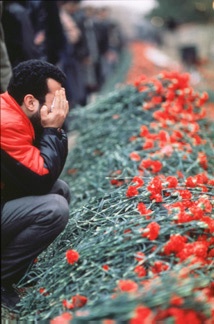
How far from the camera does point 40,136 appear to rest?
3021mm

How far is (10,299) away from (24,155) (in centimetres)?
85

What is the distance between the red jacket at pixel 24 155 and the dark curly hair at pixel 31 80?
6 cm

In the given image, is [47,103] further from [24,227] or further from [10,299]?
[10,299]

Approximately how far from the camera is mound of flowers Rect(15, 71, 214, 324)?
2.30 metres

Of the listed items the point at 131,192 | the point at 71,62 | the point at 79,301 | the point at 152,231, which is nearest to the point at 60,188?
the point at 131,192

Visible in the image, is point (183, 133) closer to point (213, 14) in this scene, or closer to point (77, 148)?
point (77, 148)

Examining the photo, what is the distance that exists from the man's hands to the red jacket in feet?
0.14

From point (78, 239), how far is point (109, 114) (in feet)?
9.24

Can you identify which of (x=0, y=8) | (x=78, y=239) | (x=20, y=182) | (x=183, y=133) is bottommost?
(x=183, y=133)

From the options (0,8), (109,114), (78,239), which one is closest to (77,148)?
(109,114)

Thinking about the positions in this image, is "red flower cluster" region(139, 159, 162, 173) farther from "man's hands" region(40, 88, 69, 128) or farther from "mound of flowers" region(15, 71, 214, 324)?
"man's hands" region(40, 88, 69, 128)

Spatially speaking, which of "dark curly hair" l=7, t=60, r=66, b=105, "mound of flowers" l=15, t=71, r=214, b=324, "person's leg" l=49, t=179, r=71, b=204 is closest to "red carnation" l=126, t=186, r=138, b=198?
"mound of flowers" l=15, t=71, r=214, b=324

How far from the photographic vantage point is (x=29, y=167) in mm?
2801

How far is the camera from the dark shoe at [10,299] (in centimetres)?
294
